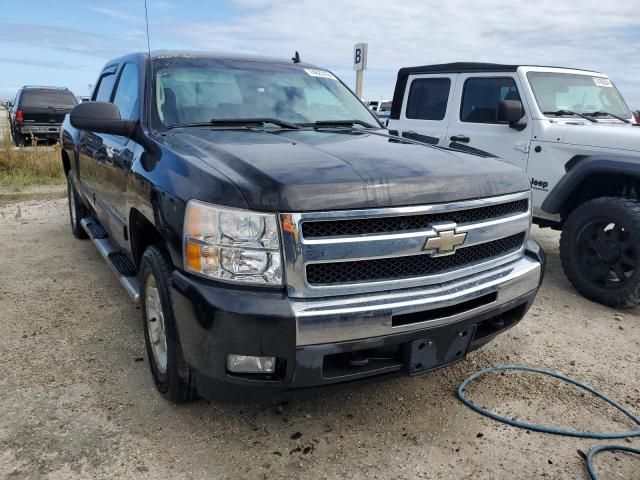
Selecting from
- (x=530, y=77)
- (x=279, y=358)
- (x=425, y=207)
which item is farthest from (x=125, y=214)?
(x=530, y=77)

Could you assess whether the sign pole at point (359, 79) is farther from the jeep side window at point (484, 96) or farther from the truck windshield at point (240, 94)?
the truck windshield at point (240, 94)

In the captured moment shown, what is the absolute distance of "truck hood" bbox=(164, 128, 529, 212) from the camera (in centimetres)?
214

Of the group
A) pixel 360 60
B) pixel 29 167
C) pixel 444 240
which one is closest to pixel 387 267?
pixel 444 240

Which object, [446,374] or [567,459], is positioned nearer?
[567,459]

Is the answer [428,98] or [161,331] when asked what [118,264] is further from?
[428,98]

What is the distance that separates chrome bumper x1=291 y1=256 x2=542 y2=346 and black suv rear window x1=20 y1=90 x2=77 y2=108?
16.3 metres

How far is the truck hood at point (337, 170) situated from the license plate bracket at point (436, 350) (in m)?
0.61

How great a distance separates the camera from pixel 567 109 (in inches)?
212

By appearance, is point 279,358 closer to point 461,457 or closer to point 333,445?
point 333,445

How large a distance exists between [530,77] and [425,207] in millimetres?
3762

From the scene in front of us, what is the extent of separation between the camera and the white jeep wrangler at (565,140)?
4.40 metres

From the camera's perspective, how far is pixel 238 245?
2.14 metres

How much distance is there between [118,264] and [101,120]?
1004 mm

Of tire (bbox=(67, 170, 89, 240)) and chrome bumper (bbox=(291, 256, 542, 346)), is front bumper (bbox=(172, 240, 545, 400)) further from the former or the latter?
tire (bbox=(67, 170, 89, 240))
